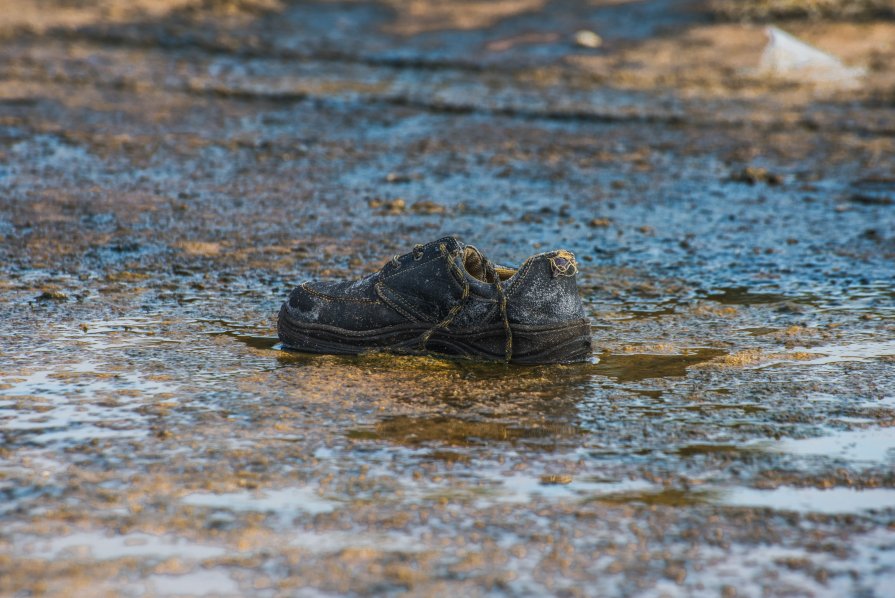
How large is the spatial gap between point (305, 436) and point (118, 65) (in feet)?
27.9

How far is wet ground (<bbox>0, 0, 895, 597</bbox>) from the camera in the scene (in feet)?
8.19

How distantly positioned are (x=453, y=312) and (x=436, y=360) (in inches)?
8.0

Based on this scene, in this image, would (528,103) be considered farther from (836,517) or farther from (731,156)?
(836,517)

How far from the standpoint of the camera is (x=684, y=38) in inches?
468

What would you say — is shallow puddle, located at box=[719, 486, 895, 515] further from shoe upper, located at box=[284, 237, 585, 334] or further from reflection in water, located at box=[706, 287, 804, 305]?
reflection in water, located at box=[706, 287, 804, 305]

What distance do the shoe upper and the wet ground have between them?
18cm

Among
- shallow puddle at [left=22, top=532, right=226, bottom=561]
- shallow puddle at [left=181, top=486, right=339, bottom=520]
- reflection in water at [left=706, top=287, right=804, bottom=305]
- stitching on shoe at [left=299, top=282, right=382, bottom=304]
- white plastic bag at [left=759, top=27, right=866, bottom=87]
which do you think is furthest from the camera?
white plastic bag at [left=759, top=27, right=866, bottom=87]

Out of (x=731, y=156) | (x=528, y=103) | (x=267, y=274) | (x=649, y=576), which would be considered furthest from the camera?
(x=528, y=103)

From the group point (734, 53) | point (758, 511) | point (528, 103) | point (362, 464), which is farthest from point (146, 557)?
point (734, 53)

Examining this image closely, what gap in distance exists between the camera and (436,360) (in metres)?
3.89

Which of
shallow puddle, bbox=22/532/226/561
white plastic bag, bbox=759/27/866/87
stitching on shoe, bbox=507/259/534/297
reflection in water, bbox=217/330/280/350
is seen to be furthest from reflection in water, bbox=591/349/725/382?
white plastic bag, bbox=759/27/866/87

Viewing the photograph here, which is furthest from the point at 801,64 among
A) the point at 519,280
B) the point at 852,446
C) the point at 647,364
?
the point at 852,446

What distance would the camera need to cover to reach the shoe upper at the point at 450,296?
379 centimetres

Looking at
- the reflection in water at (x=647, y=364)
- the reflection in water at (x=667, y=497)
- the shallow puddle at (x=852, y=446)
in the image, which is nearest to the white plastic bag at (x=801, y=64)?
the reflection in water at (x=647, y=364)
